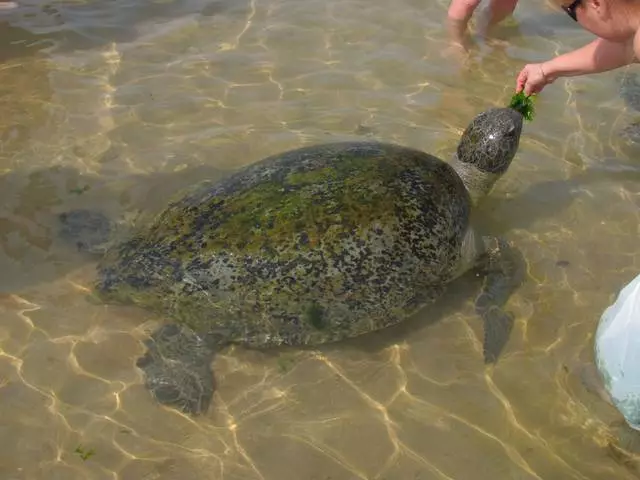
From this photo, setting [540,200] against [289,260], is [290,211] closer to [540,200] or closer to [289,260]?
[289,260]

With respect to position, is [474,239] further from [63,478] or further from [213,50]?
[213,50]

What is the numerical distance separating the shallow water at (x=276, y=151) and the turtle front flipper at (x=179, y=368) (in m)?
0.08

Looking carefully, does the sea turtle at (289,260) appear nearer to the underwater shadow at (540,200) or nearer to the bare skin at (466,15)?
the underwater shadow at (540,200)

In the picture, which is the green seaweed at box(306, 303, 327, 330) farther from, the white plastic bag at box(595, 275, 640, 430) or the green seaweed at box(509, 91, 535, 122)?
the green seaweed at box(509, 91, 535, 122)

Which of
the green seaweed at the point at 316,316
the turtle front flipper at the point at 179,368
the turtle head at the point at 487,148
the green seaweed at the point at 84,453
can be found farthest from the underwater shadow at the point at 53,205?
the turtle head at the point at 487,148

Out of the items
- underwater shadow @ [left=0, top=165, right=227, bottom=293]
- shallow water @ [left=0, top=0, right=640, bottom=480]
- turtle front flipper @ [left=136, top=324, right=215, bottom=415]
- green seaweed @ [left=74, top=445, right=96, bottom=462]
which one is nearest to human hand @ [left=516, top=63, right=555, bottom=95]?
shallow water @ [left=0, top=0, right=640, bottom=480]

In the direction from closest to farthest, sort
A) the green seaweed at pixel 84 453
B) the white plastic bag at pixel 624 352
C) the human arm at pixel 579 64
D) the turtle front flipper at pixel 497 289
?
1. the white plastic bag at pixel 624 352
2. the green seaweed at pixel 84 453
3. the turtle front flipper at pixel 497 289
4. the human arm at pixel 579 64

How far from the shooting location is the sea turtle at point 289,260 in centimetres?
382

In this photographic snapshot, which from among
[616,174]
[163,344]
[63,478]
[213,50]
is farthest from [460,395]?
[213,50]

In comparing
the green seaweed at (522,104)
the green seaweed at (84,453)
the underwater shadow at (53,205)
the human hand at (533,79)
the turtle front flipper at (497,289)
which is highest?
the human hand at (533,79)

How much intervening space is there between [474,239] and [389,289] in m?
0.84

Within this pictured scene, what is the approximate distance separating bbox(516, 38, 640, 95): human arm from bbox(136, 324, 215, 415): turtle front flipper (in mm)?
3013

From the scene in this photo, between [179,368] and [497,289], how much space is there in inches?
82.8

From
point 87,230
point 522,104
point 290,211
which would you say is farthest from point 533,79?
point 87,230
